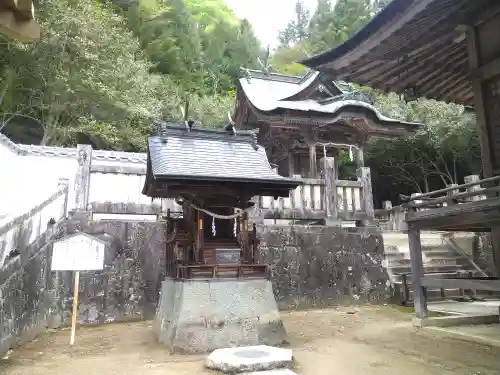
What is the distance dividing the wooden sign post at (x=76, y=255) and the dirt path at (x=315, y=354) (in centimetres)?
85

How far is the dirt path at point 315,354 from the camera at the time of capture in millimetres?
5461

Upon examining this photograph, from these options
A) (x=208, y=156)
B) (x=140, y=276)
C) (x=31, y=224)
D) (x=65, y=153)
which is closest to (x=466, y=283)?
(x=208, y=156)

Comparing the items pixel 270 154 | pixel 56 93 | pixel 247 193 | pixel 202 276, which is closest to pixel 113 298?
pixel 202 276

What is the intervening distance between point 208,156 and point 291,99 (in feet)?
26.6

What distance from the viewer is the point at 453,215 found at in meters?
7.28

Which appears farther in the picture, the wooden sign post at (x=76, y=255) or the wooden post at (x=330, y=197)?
the wooden post at (x=330, y=197)

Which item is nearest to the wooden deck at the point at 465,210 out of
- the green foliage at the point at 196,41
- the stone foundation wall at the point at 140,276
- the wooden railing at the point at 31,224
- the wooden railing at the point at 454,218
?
the wooden railing at the point at 454,218

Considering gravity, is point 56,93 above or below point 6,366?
above

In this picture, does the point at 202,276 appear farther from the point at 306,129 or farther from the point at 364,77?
the point at 306,129

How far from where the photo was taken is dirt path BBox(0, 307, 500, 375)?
17.9 ft

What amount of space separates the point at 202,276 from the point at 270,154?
1023 cm

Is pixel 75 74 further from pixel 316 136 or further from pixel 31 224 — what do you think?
pixel 316 136

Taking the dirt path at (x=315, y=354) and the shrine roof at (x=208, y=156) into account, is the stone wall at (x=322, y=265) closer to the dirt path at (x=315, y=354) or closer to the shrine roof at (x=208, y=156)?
the dirt path at (x=315, y=354)

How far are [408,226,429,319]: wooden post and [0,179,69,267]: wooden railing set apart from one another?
8.37m
